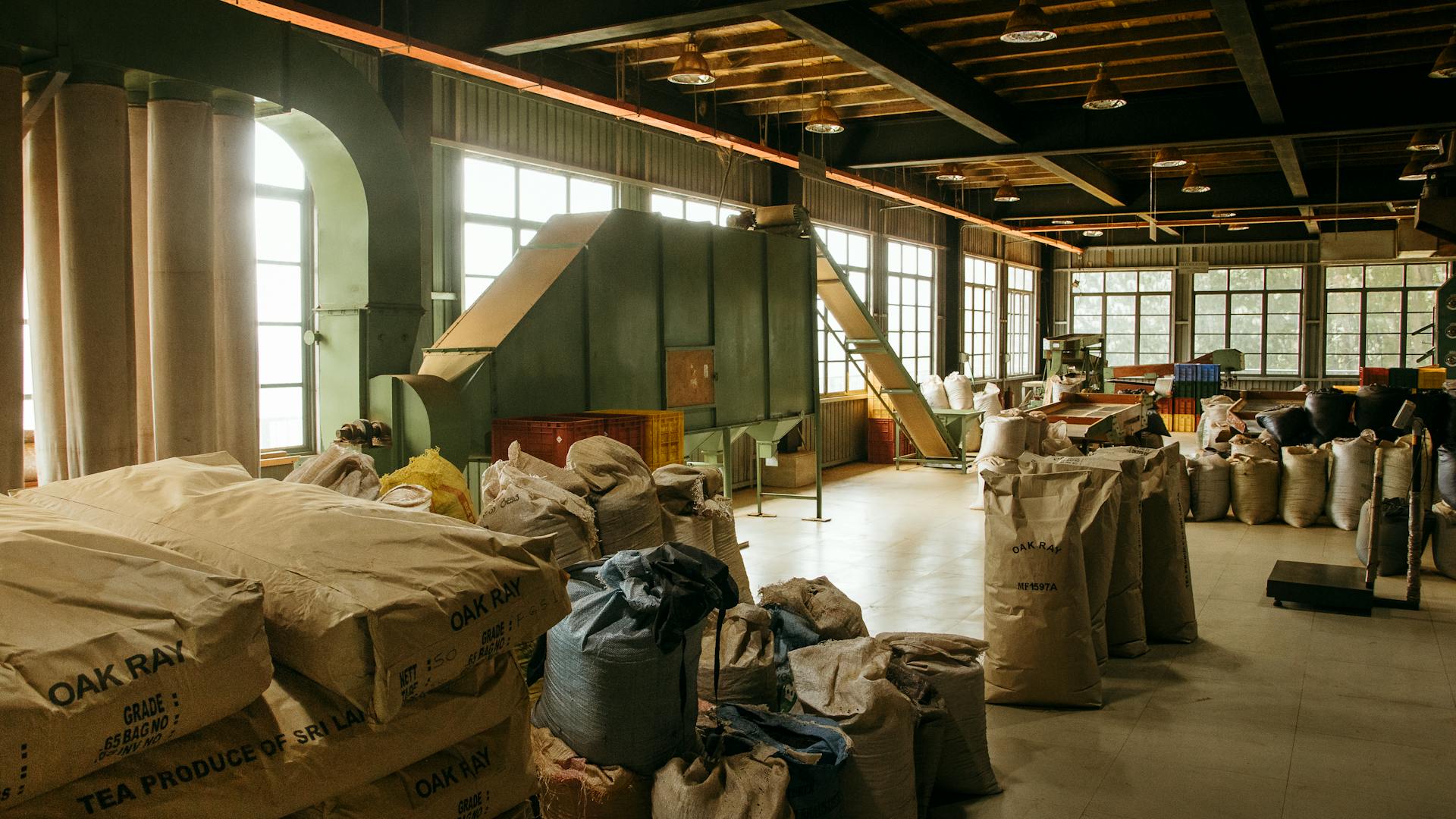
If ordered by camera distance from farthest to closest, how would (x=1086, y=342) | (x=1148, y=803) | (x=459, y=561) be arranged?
1. (x=1086, y=342)
2. (x=1148, y=803)
3. (x=459, y=561)

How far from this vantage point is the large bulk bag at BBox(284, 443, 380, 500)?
3271 millimetres

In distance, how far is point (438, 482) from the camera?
3.69m

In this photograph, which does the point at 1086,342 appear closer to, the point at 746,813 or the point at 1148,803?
the point at 1148,803

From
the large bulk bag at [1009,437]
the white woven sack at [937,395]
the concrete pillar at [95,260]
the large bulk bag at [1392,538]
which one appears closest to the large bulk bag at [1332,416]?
the large bulk bag at [1009,437]

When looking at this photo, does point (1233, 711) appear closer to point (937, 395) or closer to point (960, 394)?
point (937, 395)

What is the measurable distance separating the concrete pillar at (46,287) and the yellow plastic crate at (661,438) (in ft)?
9.00

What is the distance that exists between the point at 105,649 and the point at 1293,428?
10.4m

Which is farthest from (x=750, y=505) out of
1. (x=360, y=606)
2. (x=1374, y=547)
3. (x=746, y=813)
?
(x=360, y=606)

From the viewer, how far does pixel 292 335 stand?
22.6 ft

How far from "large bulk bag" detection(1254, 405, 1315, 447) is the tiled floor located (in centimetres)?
240

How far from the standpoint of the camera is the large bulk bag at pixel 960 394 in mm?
14312

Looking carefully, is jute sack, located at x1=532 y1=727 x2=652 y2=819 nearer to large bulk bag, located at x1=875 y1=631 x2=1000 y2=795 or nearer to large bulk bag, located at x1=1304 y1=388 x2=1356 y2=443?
large bulk bag, located at x1=875 y1=631 x2=1000 y2=795

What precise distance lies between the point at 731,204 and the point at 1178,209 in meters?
7.46

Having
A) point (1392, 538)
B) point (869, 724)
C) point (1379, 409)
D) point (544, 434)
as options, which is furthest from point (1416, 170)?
point (869, 724)
